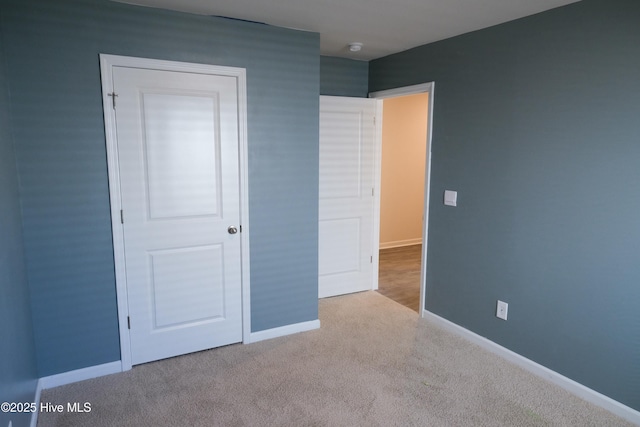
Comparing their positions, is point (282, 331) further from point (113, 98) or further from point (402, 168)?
point (402, 168)

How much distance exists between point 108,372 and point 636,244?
128 inches

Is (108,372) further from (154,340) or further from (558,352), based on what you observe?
(558,352)

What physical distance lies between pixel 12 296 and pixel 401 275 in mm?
3834

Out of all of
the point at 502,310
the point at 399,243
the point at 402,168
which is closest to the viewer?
the point at 502,310

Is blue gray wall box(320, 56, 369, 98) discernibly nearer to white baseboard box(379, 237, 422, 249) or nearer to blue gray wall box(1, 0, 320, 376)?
blue gray wall box(1, 0, 320, 376)

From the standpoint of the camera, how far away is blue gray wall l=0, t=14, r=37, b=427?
64.3 inches

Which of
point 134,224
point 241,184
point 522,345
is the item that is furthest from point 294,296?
point 522,345

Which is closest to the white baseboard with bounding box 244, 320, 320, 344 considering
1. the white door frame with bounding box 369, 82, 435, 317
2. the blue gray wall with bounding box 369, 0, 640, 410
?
the white door frame with bounding box 369, 82, 435, 317

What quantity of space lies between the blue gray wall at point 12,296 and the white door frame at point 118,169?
18.7 inches

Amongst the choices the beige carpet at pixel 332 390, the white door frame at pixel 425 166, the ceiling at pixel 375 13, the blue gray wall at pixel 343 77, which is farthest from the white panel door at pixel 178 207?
the white door frame at pixel 425 166

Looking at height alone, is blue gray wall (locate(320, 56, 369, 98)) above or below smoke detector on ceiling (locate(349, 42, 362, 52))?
below

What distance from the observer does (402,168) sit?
6.08 metres

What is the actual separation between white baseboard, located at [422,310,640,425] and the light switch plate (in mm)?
993

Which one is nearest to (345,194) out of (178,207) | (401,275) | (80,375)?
(401,275)
